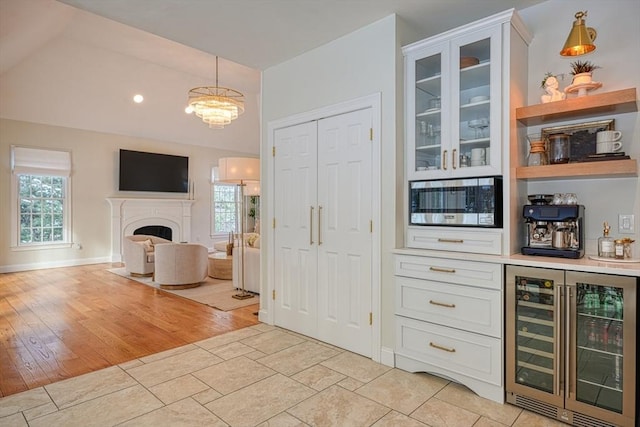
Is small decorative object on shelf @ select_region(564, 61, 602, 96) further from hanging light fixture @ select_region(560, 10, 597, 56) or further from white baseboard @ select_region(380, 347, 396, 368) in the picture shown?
white baseboard @ select_region(380, 347, 396, 368)

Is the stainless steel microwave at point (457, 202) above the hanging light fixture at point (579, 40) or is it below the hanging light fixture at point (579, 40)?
below

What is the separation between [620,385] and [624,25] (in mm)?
2237

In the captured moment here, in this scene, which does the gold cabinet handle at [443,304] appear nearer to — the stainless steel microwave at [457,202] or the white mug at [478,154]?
the stainless steel microwave at [457,202]

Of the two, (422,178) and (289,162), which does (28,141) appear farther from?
(422,178)

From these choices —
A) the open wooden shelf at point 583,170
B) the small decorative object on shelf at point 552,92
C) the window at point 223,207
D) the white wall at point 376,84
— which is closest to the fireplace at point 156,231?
the window at point 223,207

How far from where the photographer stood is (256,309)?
4605mm

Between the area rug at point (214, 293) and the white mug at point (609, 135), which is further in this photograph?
the area rug at point (214, 293)

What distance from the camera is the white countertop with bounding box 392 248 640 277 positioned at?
1.96 metres

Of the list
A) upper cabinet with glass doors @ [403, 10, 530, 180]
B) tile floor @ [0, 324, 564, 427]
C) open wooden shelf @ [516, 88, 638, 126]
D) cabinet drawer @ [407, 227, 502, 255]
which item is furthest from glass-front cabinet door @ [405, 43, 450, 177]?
tile floor @ [0, 324, 564, 427]

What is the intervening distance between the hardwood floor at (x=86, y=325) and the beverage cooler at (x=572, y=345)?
105 inches

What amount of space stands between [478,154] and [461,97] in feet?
1.47

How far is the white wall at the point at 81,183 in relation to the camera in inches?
275

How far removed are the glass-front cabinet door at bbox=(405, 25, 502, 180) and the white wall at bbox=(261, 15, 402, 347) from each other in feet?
0.45

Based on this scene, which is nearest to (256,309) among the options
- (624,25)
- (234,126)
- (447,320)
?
(447,320)
